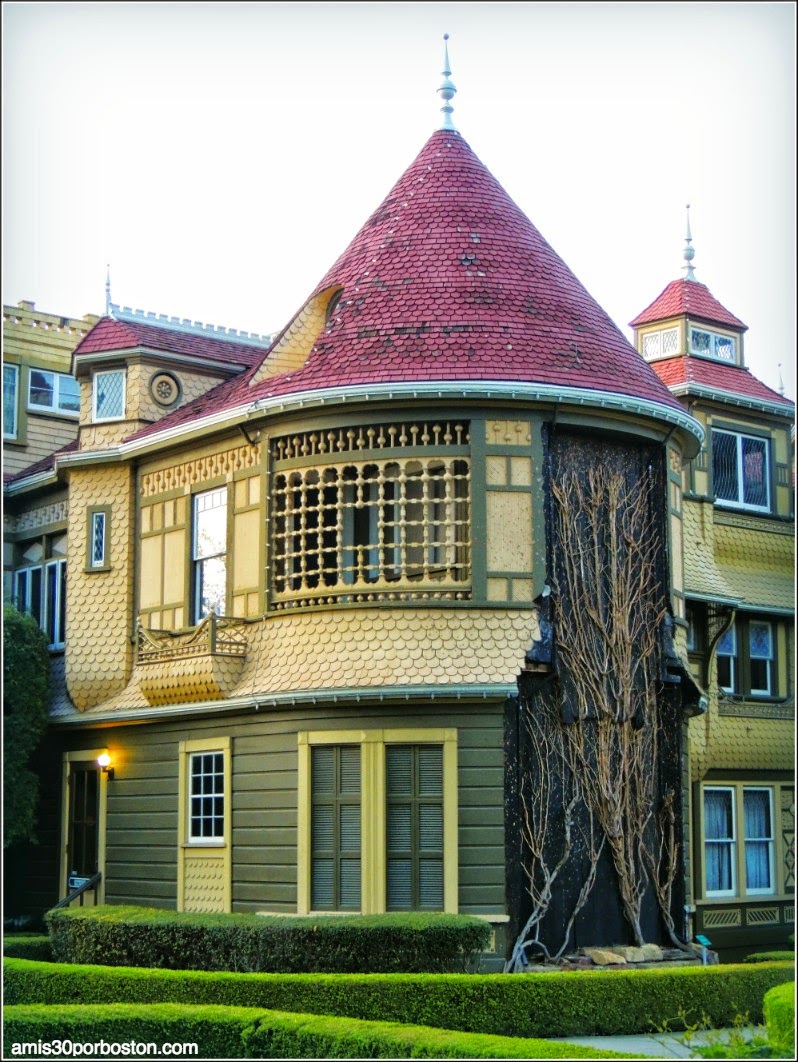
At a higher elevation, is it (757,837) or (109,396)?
(109,396)

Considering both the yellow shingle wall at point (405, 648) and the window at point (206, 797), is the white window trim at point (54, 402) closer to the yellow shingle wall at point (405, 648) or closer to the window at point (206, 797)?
the window at point (206, 797)

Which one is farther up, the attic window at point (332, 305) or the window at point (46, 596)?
the attic window at point (332, 305)

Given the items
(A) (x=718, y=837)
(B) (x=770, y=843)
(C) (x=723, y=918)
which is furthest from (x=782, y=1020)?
(B) (x=770, y=843)

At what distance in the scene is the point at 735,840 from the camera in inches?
1136

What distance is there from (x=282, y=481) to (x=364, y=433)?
1.59 meters

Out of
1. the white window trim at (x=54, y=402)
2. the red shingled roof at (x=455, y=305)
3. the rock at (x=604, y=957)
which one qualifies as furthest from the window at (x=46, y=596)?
the rock at (x=604, y=957)

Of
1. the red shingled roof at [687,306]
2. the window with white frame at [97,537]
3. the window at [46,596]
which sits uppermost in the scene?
the red shingled roof at [687,306]

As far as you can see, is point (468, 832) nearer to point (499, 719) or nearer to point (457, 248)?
point (499, 719)

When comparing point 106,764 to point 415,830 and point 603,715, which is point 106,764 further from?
point 603,715

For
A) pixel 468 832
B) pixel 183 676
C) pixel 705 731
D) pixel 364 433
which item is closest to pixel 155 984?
pixel 468 832

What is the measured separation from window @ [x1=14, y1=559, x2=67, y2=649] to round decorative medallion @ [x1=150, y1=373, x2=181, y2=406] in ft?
11.7

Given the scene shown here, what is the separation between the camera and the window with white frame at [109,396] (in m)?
27.7

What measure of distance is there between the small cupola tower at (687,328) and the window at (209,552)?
31.1ft

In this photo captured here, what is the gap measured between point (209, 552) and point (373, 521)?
11.5ft
